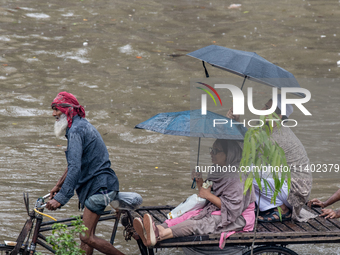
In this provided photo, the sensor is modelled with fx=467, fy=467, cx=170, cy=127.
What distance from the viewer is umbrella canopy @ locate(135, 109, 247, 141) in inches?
162

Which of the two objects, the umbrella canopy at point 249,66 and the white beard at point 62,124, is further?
the umbrella canopy at point 249,66

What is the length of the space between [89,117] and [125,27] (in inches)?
210

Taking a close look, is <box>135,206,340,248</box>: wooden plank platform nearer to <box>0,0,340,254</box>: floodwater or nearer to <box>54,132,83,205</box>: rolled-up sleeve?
<box>54,132,83,205</box>: rolled-up sleeve

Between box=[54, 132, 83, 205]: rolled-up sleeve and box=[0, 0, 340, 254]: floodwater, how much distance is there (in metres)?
1.67

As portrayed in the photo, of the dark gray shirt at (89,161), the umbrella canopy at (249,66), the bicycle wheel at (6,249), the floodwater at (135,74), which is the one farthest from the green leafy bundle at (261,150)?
the floodwater at (135,74)

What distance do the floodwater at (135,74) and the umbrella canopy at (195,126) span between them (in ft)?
6.05

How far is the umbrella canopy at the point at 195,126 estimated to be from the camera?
4121 millimetres

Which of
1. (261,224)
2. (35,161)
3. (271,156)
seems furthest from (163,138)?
(271,156)

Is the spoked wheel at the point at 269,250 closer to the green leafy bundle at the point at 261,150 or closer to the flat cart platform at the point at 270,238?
the flat cart platform at the point at 270,238

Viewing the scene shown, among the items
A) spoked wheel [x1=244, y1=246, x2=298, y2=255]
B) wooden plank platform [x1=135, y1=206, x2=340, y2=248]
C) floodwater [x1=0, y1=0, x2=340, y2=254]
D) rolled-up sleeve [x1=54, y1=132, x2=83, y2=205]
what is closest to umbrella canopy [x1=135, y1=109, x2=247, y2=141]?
rolled-up sleeve [x1=54, y1=132, x2=83, y2=205]

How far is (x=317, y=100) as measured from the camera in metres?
10.7

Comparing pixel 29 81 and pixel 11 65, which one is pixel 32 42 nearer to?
pixel 11 65

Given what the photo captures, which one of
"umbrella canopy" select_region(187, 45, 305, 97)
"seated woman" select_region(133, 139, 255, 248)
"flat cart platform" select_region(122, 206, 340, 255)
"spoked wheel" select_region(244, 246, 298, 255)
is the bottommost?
"spoked wheel" select_region(244, 246, 298, 255)

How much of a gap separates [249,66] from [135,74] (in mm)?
7428
